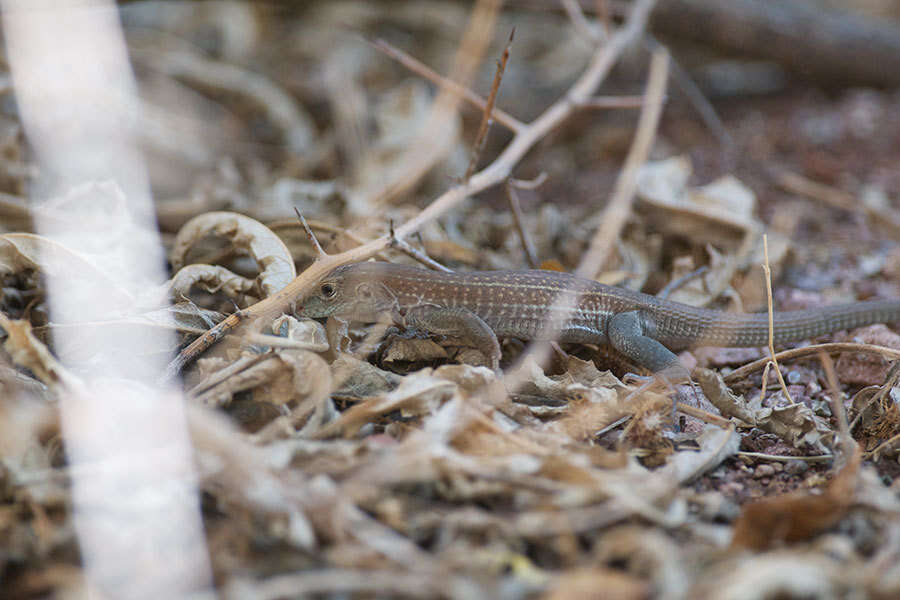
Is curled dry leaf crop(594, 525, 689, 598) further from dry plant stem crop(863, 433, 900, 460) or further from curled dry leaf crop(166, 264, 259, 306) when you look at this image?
curled dry leaf crop(166, 264, 259, 306)

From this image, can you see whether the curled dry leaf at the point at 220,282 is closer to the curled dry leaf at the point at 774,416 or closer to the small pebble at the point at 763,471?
the curled dry leaf at the point at 774,416

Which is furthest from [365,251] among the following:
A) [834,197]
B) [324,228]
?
[834,197]

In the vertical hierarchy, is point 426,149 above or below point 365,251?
above

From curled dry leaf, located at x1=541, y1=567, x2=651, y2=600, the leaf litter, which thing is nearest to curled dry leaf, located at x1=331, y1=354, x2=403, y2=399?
the leaf litter

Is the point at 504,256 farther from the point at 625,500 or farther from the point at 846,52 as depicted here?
the point at 846,52

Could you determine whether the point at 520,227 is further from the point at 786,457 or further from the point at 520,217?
the point at 786,457

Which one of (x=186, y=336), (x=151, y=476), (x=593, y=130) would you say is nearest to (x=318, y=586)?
(x=151, y=476)
